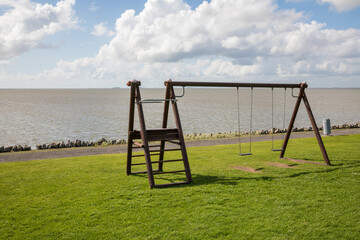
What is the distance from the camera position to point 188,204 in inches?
221

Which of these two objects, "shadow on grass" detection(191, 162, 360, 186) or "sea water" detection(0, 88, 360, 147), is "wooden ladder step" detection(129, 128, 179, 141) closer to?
"shadow on grass" detection(191, 162, 360, 186)

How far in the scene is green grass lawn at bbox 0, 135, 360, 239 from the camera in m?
4.50

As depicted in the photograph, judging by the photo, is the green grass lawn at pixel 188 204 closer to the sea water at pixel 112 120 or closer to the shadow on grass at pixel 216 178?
the shadow on grass at pixel 216 178

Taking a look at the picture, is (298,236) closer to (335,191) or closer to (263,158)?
(335,191)

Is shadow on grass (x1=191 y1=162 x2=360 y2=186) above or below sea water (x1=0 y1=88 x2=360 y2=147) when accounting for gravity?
below

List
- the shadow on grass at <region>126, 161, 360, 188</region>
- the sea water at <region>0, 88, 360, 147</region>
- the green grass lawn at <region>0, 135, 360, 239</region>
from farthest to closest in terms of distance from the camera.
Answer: the sea water at <region>0, 88, 360, 147</region>
the shadow on grass at <region>126, 161, 360, 188</region>
the green grass lawn at <region>0, 135, 360, 239</region>

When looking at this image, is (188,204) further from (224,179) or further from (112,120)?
(112,120)

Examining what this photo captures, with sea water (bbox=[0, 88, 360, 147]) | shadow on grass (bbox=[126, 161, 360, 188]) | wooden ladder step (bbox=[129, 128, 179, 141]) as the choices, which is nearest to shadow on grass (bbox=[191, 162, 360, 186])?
shadow on grass (bbox=[126, 161, 360, 188])

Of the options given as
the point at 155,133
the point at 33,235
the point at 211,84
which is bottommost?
the point at 33,235

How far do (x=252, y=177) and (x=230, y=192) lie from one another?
1.50 m

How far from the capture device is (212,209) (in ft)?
17.5

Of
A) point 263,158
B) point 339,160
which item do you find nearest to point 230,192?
point 263,158

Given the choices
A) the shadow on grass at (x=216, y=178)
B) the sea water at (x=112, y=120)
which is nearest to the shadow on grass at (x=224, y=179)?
the shadow on grass at (x=216, y=178)

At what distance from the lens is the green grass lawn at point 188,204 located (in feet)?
14.8
